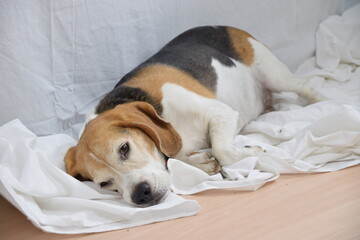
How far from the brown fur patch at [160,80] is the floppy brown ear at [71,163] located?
590 millimetres

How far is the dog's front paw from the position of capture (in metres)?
2.94

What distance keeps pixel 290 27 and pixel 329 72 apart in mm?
593

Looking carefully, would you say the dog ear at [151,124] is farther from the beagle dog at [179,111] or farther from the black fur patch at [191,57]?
the black fur patch at [191,57]

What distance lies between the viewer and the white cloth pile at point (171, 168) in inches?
99.0

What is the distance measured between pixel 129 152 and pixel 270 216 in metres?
0.81

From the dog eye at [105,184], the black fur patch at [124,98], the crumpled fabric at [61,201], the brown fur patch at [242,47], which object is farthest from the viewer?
the brown fur patch at [242,47]

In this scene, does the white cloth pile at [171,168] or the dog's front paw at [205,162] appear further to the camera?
the dog's front paw at [205,162]

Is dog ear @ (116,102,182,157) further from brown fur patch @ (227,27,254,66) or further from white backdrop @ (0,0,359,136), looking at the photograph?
brown fur patch @ (227,27,254,66)

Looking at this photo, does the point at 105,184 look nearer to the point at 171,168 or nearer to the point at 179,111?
the point at 171,168

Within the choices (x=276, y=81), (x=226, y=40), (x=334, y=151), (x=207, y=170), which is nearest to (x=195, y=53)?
(x=226, y=40)

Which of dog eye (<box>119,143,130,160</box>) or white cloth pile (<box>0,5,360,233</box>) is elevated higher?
dog eye (<box>119,143,130,160</box>)

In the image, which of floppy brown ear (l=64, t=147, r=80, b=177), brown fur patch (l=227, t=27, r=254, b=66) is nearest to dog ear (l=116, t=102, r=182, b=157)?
floppy brown ear (l=64, t=147, r=80, b=177)

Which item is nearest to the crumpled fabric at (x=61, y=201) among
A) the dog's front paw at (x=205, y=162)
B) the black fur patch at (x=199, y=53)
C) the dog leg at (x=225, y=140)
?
the dog's front paw at (x=205, y=162)

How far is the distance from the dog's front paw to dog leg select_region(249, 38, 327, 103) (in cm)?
117
